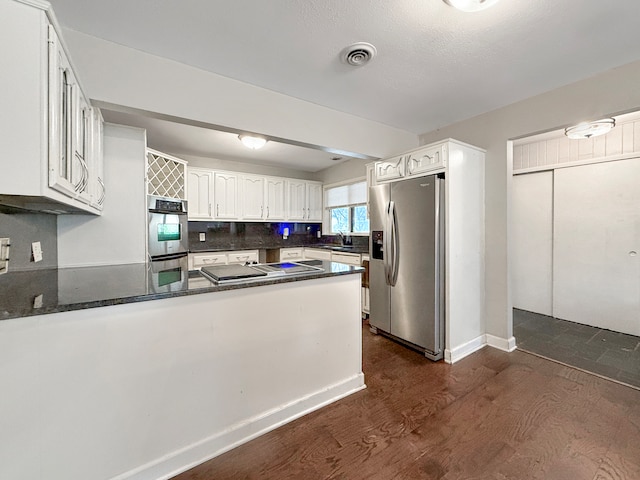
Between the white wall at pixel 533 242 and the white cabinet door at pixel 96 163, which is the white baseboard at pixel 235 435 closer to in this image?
the white cabinet door at pixel 96 163

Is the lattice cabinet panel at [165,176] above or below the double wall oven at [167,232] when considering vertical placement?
above

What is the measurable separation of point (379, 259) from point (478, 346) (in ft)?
4.53

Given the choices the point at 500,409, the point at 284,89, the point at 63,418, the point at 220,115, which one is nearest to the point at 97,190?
the point at 220,115

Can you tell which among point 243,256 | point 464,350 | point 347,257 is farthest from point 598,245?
point 243,256

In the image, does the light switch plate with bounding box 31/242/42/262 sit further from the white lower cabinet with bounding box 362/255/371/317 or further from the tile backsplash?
the white lower cabinet with bounding box 362/255/371/317

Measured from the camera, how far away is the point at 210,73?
2.09 m

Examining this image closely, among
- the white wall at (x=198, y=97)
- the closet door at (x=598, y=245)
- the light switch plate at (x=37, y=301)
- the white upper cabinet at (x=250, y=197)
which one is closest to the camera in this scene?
the light switch plate at (x=37, y=301)

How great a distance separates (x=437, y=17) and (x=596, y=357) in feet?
10.8

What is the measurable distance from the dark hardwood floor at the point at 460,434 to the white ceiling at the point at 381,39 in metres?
2.49

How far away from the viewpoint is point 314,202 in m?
5.47

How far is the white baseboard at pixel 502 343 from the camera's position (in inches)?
111

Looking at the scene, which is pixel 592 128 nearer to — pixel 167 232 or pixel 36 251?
pixel 167 232

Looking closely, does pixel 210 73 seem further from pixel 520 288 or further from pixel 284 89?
pixel 520 288

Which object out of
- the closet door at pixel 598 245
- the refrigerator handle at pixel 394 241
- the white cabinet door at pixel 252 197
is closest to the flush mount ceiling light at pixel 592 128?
the closet door at pixel 598 245
